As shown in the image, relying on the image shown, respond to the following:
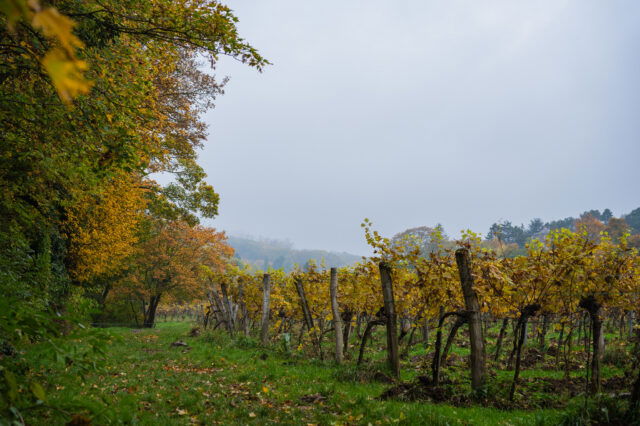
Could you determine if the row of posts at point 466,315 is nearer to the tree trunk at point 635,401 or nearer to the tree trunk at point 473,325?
the tree trunk at point 473,325

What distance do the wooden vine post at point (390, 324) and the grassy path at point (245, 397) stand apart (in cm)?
99

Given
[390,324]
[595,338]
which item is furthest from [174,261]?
[595,338]

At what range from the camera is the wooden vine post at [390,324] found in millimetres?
9242

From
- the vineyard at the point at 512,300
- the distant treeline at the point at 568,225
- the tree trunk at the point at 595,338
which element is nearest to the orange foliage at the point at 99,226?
the vineyard at the point at 512,300

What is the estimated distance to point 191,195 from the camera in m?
19.4

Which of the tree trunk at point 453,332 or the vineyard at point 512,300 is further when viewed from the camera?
the tree trunk at point 453,332

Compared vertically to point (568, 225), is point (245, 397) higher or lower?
lower

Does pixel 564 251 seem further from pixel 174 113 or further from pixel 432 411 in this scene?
pixel 174 113

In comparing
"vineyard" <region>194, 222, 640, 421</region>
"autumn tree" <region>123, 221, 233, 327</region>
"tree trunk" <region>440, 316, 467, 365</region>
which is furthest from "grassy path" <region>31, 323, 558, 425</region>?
"autumn tree" <region>123, 221, 233, 327</region>

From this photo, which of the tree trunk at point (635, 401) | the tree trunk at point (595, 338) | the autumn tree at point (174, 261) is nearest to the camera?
the tree trunk at point (635, 401)

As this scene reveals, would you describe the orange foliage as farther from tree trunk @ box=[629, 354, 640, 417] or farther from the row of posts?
tree trunk @ box=[629, 354, 640, 417]

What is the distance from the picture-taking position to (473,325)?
23.0 feet

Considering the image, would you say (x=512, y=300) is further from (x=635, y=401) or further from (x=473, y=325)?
(x=635, y=401)

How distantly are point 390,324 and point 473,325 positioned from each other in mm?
2764
